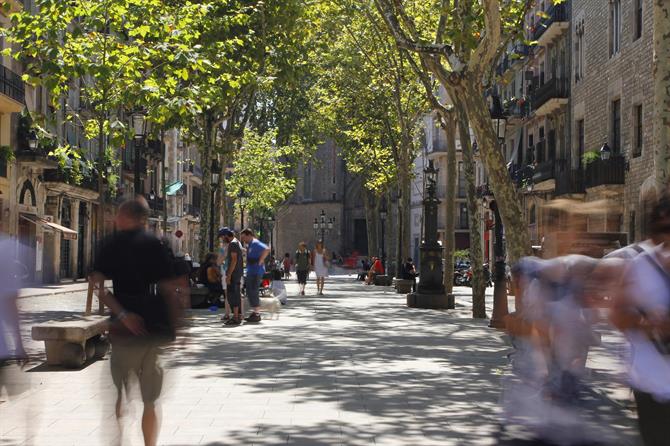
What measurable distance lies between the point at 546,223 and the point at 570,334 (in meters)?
0.75

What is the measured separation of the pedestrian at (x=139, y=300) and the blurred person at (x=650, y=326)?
270 cm

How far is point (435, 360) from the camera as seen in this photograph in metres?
13.2

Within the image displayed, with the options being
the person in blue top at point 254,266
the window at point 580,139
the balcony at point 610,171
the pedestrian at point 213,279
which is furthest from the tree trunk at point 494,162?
the window at point 580,139

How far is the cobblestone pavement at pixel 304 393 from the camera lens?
771 cm

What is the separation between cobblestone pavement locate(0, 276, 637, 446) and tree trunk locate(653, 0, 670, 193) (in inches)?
93.1

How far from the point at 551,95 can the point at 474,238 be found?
62.1 ft

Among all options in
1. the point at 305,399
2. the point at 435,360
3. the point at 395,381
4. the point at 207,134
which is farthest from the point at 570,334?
the point at 207,134

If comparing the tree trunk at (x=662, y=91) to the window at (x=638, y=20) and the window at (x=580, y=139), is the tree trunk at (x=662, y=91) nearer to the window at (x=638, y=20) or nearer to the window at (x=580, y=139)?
the window at (x=638, y=20)

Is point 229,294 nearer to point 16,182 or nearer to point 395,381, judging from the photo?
point 395,381

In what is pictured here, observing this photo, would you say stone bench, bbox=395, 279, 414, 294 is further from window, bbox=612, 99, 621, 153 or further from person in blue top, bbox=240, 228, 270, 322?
person in blue top, bbox=240, 228, 270, 322

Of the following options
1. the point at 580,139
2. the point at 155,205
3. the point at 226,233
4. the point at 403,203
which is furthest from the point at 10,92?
the point at 155,205

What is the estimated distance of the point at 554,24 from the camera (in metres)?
40.4

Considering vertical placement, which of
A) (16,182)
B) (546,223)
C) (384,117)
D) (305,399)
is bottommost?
(305,399)

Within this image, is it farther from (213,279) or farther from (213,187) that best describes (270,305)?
(213,187)
